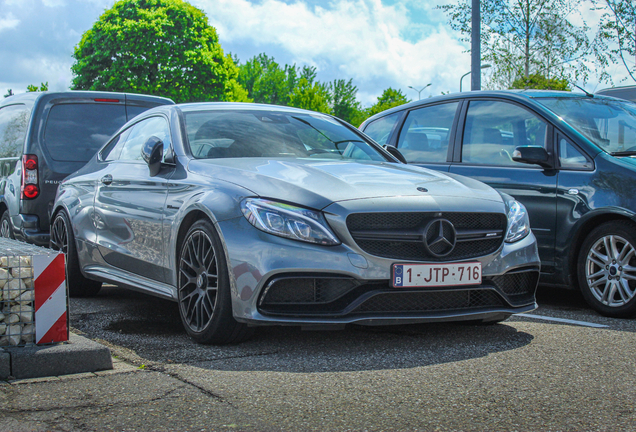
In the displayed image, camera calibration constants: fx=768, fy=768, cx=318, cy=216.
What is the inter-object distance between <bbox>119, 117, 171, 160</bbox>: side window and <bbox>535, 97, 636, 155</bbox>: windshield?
3221mm

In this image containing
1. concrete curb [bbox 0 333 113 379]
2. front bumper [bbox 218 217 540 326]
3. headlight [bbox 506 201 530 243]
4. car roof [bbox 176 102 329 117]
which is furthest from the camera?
car roof [bbox 176 102 329 117]

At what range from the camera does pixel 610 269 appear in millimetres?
5676

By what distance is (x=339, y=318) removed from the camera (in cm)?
405

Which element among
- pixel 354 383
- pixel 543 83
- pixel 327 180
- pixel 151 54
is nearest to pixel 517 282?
pixel 327 180

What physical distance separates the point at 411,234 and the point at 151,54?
41.7 metres

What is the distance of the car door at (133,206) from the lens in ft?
16.6

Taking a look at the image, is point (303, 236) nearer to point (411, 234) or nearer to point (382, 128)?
point (411, 234)

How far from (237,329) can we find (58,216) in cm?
326

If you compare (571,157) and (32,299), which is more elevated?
(571,157)

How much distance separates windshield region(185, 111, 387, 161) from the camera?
5156 millimetres

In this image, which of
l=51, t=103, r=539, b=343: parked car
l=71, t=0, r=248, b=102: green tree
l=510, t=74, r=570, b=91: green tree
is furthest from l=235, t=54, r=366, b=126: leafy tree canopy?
l=51, t=103, r=539, b=343: parked car

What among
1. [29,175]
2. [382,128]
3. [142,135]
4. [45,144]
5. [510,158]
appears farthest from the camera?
[382,128]

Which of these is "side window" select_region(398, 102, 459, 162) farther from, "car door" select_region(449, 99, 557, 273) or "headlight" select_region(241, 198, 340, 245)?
"headlight" select_region(241, 198, 340, 245)

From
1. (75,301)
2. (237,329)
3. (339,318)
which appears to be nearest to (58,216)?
(75,301)
